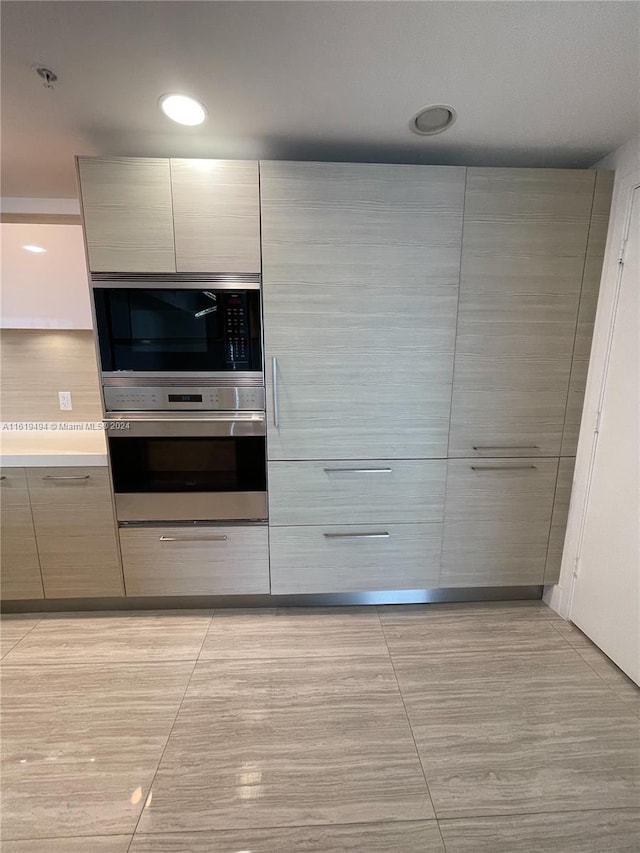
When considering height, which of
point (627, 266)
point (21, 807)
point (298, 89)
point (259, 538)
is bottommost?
point (21, 807)

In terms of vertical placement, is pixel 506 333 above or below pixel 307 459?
above

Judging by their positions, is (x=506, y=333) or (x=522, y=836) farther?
(x=506, y=333)

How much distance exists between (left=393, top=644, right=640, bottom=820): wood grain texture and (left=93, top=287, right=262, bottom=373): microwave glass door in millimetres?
1626

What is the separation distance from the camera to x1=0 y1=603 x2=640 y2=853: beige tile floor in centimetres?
105

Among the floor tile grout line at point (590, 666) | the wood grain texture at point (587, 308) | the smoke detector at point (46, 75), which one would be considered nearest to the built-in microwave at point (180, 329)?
the smoke detector at point (46, 75)

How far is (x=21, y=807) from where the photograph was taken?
1.10 metres

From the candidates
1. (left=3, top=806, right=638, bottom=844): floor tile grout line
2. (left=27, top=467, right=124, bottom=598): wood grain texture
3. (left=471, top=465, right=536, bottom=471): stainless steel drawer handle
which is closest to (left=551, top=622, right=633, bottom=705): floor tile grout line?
(left=3, top=806, right=638, bottom=844): floor tile grout line

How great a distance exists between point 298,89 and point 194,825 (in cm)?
244

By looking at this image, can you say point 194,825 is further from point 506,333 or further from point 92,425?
point 506,333

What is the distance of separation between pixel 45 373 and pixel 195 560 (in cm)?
147

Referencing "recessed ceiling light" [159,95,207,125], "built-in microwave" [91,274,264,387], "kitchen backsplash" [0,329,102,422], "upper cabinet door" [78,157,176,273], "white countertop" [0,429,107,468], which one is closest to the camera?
"recessed ceiling light" [159,95,207,125]

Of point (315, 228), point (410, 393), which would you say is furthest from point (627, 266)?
point (315, 228)

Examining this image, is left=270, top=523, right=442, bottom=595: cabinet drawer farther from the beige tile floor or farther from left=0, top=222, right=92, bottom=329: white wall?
left=0, top=222, right=92, bottom=329: white wall

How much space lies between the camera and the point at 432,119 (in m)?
1.43
